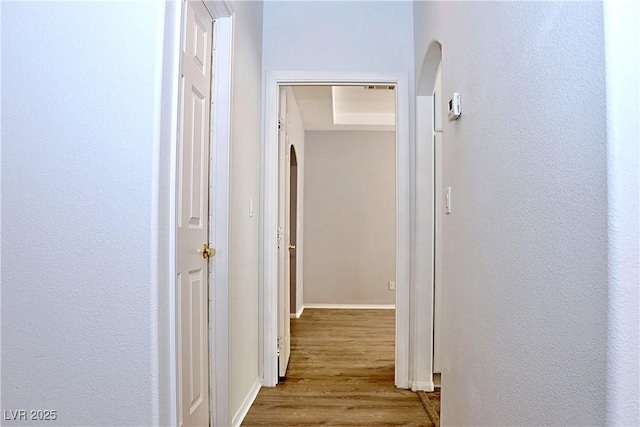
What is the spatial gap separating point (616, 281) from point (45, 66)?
1.48m

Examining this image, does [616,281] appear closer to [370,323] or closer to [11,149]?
[11,149]

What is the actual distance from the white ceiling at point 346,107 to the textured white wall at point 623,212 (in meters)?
4.38

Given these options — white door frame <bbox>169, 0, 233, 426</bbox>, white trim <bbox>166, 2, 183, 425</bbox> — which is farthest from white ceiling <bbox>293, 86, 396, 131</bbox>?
white trim <bbox>166, 2, 183, 425</bbox>

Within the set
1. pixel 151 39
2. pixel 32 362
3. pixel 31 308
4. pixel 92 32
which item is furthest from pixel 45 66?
pixel 32 362

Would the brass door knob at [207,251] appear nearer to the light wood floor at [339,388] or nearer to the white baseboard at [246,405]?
the white baseboard at [246,405]

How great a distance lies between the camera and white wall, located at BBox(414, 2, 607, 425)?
105cm

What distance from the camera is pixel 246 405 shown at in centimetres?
297

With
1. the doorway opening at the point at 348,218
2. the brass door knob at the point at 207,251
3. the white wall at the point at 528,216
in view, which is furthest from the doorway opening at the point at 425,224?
the doorway opening at the point at 348,218

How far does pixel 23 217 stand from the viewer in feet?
4.87

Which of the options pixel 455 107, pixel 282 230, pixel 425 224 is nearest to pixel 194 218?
pixel 455 107

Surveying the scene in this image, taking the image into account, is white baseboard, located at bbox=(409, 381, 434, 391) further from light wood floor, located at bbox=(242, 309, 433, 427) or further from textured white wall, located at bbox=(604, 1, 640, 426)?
textured white wall, located at bbox=(604, 1, 640, 426)

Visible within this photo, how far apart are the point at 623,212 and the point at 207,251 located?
1.72 metres

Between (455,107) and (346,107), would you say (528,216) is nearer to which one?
(455,107)

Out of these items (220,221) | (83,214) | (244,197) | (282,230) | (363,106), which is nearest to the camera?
(83,214)
